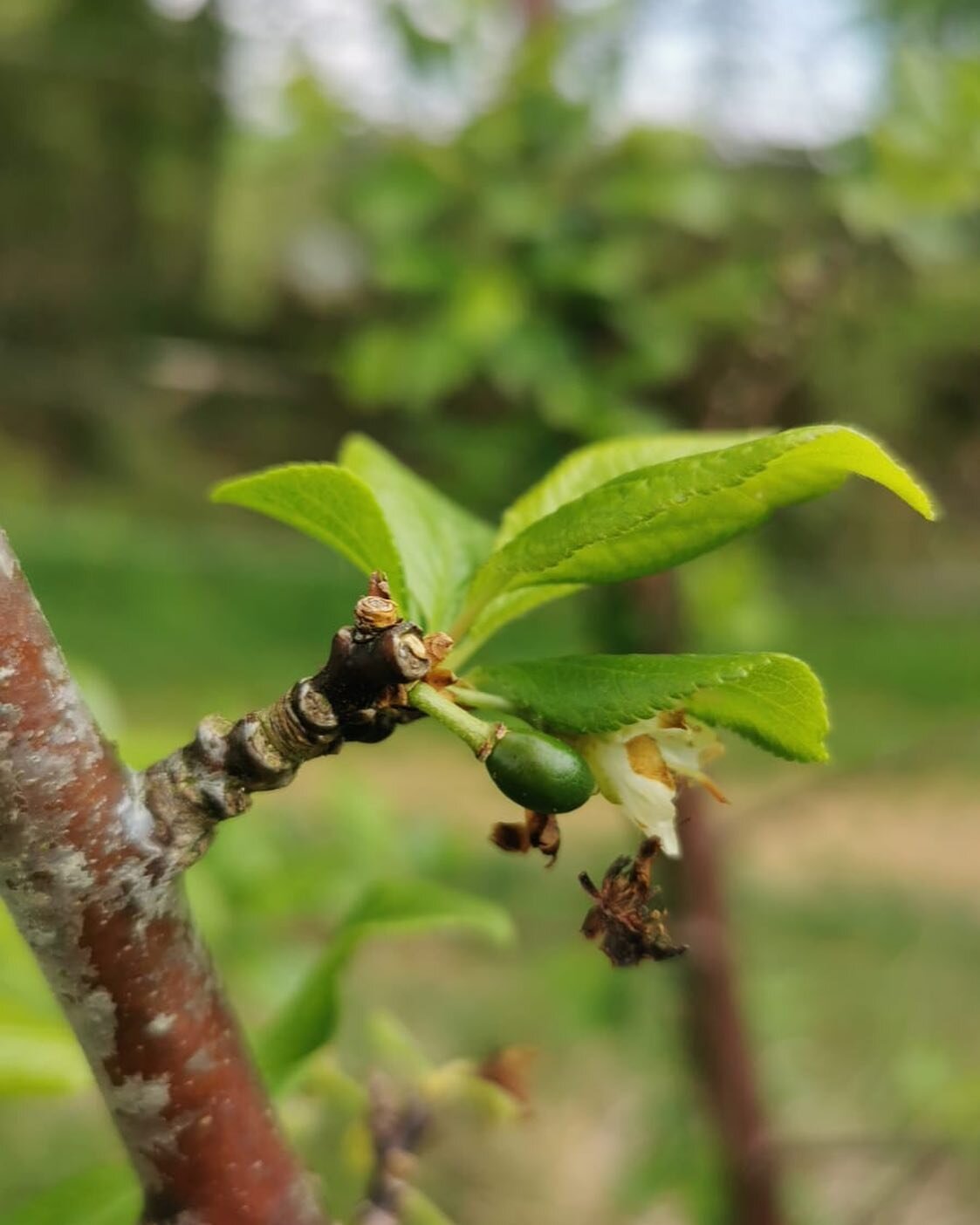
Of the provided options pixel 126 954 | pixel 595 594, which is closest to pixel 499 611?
pixel 126 954

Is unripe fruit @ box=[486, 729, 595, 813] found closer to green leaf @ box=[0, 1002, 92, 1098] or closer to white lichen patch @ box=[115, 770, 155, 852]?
white lichen patch @ box=[115, 770, 155, 852]

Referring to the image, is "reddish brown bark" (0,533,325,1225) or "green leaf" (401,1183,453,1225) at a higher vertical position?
"reddish brown bark" (0,533,325,1225)

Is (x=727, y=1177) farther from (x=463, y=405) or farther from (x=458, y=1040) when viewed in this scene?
(x=458, y=1040)

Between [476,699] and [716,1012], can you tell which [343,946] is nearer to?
[476,699]

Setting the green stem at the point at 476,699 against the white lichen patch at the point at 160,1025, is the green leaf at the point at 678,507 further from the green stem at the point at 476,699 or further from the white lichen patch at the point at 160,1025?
the white lichen patch at the point at 160,1025

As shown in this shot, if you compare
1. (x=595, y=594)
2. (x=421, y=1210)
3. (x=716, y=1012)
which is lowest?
(x=421, y=1210)

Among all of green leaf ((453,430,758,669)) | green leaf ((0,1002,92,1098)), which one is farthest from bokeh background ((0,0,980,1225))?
green leaf ((453,430,758,669))

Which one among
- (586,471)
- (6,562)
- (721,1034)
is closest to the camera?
(6,562)
